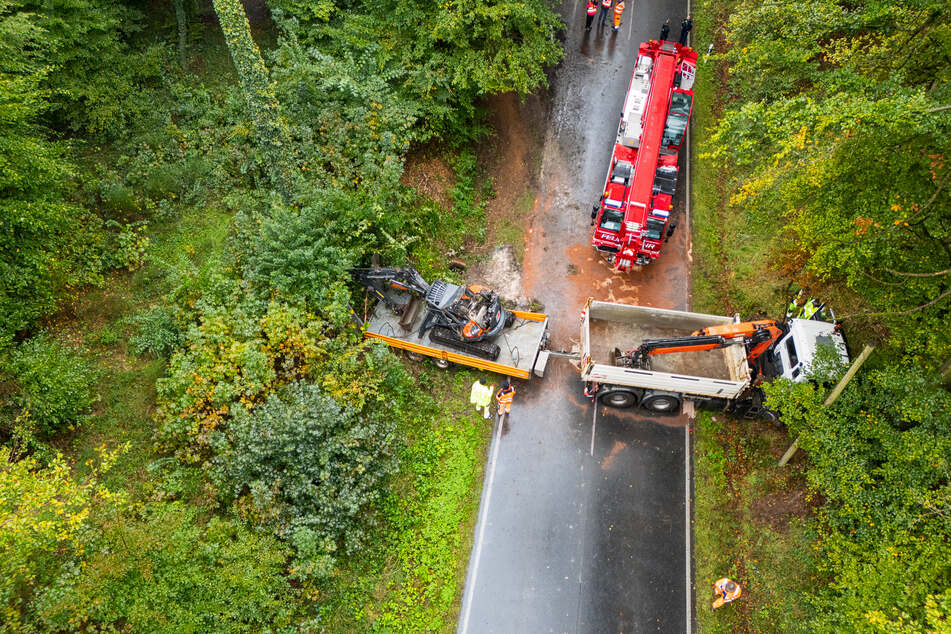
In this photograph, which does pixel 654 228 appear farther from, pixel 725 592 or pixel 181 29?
pixel 181 29

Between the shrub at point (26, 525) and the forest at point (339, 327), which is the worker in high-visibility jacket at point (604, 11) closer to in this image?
the forest at point (339, 327)

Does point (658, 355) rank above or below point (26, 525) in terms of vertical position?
above

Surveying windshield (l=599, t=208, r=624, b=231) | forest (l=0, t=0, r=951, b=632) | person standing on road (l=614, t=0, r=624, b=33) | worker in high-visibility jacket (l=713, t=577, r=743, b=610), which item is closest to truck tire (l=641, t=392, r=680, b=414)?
forest (l=0, t=0, r=951, b=632)

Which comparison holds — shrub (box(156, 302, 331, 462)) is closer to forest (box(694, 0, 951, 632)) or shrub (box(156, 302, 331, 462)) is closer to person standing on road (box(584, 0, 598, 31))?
forest (box(694, 0, 951, 632))

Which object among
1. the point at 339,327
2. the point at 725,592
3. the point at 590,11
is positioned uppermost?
the point at 590,11

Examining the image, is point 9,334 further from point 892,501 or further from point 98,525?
point 892,501

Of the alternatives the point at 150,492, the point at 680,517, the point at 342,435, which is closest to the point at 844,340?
the point at 680,517

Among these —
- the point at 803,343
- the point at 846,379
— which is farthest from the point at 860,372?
the point at 803,343
